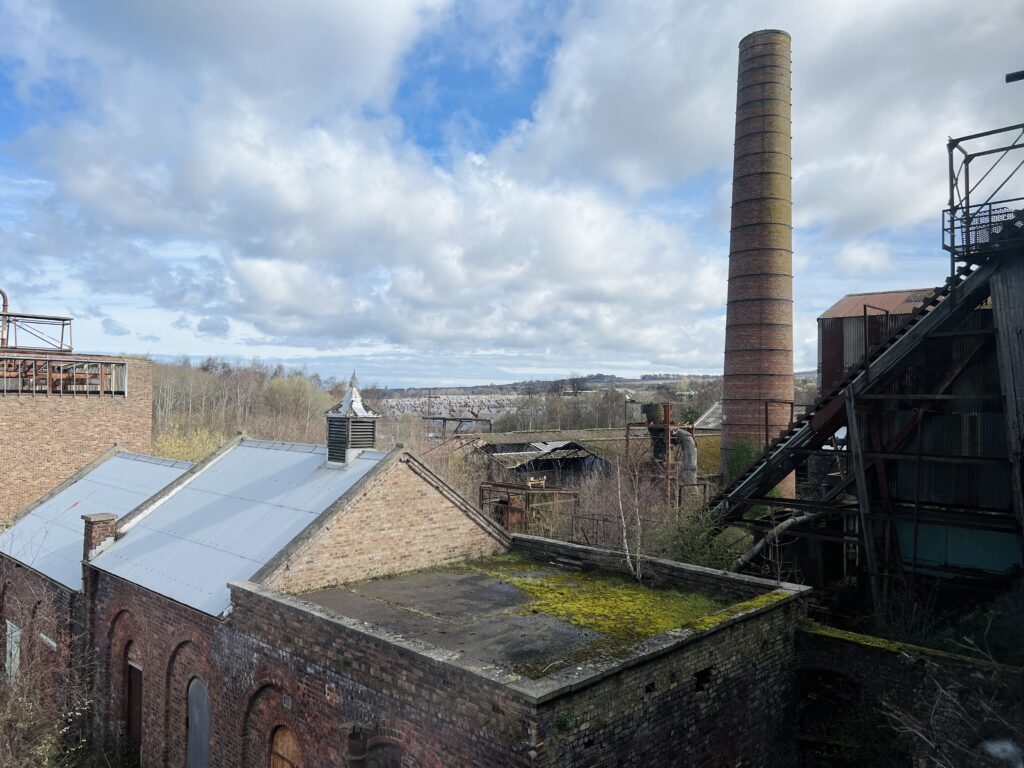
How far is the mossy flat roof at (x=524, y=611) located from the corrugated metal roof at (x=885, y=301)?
12.6 m

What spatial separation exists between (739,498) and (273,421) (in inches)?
1956

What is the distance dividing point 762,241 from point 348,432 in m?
15.1

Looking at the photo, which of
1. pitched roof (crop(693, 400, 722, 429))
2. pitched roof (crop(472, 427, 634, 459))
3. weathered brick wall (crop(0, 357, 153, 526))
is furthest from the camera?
pitched roof (crop(693, 400, 722, 429))

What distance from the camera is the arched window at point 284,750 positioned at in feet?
33.8

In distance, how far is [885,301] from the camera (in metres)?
22.1

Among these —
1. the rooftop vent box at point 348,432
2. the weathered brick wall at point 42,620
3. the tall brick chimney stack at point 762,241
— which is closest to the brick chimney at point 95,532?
the weathered brick wall at point 42,620

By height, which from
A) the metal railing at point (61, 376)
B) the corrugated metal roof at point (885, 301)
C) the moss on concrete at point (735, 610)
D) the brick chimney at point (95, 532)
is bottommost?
the moss on concrete at point (735, 610)

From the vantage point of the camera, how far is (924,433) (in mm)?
14438

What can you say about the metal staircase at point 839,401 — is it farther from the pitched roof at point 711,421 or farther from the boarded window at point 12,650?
the pitched roof at point 711,421

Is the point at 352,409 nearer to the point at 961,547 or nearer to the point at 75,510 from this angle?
the point at 75,510

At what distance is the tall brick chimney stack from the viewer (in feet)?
74.0

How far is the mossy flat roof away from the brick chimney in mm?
6116

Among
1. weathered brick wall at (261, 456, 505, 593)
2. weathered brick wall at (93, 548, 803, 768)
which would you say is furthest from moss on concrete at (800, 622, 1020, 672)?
weathered brick wall at (261, 456, 505, 593)

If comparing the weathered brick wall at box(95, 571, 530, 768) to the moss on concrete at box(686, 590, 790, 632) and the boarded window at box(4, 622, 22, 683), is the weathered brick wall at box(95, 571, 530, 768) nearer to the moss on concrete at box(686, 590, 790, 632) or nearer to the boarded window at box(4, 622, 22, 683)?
the moss on concrete at box(686, 590, 790, 632)
